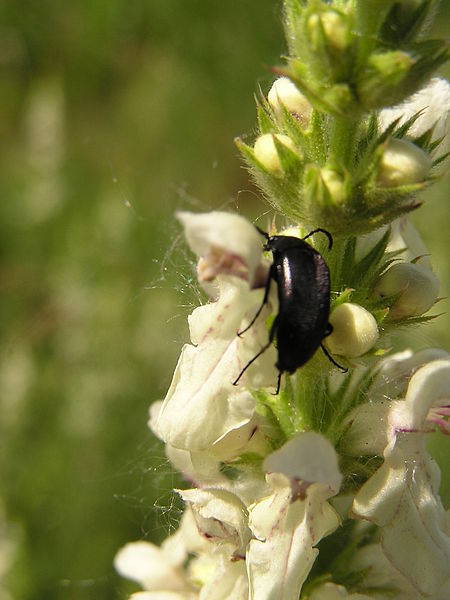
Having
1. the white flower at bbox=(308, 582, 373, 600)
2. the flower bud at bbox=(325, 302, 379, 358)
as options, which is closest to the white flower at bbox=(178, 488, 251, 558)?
the white flower at bbox=(308, 582, 373, 600)

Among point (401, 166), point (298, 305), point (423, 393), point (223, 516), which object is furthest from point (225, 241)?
point (223, 516)

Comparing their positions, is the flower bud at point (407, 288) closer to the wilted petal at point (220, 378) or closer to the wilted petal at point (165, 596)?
the wilted petal at point (220, 378)

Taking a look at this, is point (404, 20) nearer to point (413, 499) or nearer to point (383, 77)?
point (383, 77)

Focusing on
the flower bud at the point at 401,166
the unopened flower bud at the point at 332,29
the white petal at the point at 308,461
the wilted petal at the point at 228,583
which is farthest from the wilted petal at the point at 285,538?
the unopened flower bud at the point at 332,29

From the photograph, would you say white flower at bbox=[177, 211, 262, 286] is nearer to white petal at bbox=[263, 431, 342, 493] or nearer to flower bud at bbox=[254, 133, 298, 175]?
flower bud at bbox=[254, 133, 298, 175]

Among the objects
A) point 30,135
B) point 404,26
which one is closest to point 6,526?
point 404,26

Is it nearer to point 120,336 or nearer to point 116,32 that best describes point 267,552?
point 120,336
